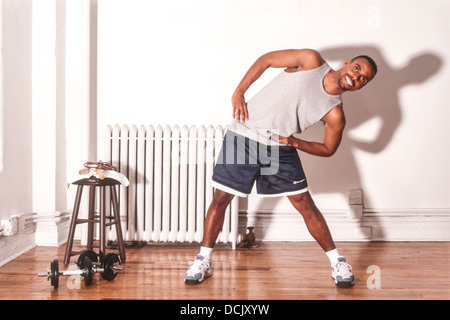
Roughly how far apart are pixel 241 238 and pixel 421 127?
1.46 meters

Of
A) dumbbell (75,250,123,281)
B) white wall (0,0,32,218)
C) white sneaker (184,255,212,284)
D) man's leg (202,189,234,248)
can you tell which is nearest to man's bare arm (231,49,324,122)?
man's leg (202,189,234,248)

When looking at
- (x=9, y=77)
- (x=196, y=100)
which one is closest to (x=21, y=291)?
(x=9, y=77)

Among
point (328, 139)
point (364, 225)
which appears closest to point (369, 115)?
point (364, 225)

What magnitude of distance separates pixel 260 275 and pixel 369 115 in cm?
145

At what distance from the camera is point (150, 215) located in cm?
284

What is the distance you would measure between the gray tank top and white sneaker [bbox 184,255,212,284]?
2.11 feet

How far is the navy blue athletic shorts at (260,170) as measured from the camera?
2195mm

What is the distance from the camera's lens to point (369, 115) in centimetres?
311

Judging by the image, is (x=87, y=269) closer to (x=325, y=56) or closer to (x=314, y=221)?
(x=314, y=221)

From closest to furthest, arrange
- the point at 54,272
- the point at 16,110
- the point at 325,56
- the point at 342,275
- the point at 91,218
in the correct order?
the point at 54,272 → the point at 342,275 → the point at 91,218 → the point at 16,110 → the point at 325,56

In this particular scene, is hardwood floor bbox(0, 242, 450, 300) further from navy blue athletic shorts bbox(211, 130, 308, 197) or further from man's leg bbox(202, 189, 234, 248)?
navy blue athletic shorts bbox(211, 130, 308, 197)

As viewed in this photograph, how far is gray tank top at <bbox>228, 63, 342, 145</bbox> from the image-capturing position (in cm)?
212

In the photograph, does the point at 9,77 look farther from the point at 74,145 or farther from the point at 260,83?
the point at 260,83

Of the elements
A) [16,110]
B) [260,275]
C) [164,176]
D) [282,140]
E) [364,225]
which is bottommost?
[260,275]
